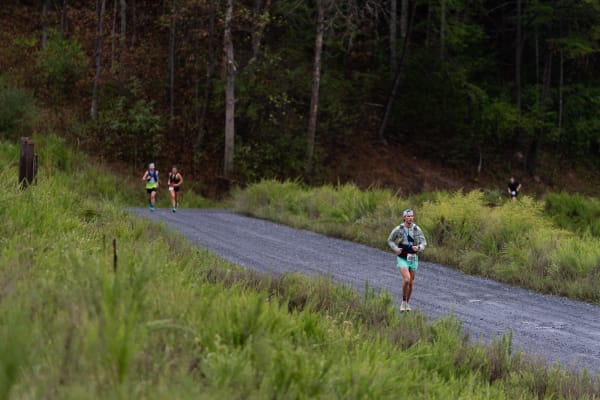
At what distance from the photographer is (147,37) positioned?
136 ft

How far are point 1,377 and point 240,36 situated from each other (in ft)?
123

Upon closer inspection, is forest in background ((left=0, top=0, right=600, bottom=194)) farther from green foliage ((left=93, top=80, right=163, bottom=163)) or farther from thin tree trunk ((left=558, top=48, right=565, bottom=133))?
thin tree trunk ((left=558, top=48, right=565, bottom=133))

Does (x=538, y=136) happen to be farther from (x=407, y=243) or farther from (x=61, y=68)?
(x=407, y=243)

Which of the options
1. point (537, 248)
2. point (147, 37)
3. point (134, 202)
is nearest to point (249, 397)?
point (537, 248)

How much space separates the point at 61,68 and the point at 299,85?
12.3 metres

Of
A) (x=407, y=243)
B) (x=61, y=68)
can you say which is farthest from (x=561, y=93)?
(x=407, y=243)

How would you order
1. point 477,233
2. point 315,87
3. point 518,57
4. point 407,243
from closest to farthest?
point 407,243 → point 477,233 → point 315,87 → point 518,57

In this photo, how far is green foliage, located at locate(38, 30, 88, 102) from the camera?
35469 millimetres

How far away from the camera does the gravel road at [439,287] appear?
9.82m

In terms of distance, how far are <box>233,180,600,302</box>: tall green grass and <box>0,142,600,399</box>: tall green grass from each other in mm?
5921

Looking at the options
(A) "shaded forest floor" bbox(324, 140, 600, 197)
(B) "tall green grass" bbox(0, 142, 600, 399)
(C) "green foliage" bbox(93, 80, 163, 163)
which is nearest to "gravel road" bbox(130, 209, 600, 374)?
(B) "tall green grass" bbox(0, 142, 600, 399)

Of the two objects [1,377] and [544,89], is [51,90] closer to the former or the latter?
→ [544,89]

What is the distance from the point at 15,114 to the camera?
3078 centimetres

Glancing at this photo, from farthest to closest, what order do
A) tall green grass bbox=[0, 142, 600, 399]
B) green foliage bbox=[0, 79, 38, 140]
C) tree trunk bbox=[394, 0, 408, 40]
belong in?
tree trunk bbox=[394, 0, 408, 40], green foliage bbox=[0, 79, 38, 140], tall green grass bbox=[0, 142, 600, 399]
